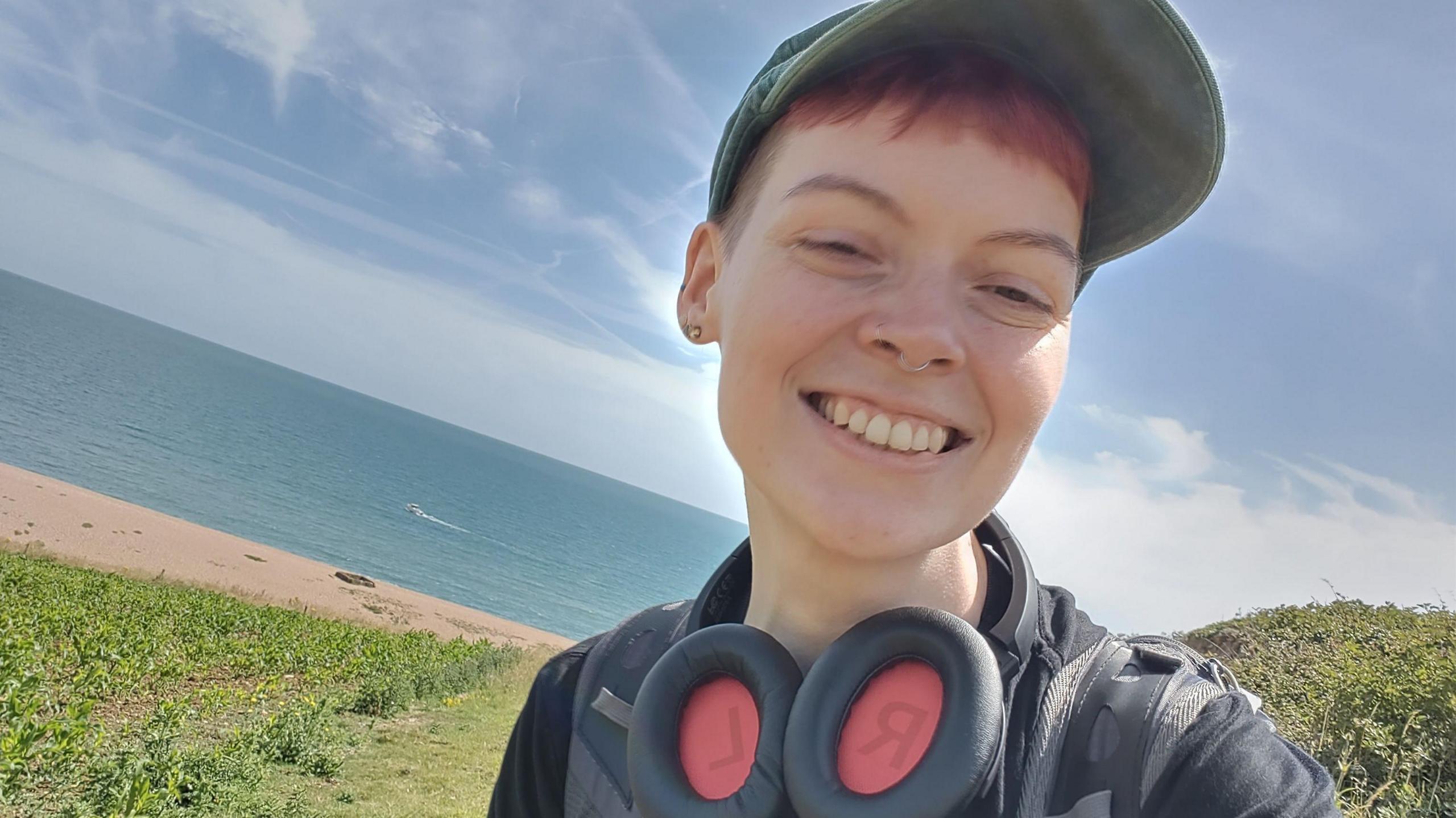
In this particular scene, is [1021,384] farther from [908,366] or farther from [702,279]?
[702,279]

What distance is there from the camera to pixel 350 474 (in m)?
101

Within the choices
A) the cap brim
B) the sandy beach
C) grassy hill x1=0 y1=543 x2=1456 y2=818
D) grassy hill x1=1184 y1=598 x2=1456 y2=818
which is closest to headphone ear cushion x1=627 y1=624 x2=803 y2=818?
the cap brim

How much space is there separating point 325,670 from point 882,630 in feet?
56.9

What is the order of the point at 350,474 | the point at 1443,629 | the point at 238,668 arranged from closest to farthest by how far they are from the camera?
the point at 1443,629 → the point at 238,668 → the point at 350,474

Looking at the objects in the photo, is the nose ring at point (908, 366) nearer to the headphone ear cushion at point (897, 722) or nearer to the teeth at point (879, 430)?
the teeth at point (879, 430)

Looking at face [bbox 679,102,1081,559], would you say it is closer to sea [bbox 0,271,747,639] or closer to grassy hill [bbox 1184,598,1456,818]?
grassy hill [bbox 1184,598,1456,818]

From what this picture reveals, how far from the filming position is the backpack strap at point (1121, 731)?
2.95ft

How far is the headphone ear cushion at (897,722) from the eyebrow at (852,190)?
0.51 meters

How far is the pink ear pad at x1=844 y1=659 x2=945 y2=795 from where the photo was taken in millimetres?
983

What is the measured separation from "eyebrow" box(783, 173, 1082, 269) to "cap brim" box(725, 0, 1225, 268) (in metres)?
0.17

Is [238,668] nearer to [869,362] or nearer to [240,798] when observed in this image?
[240,798]

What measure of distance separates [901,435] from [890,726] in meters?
0.36

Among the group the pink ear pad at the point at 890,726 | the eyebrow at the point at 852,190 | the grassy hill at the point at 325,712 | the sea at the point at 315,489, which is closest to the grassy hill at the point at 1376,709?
the grassy hill at the point at 325,712

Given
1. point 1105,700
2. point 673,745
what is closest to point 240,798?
point 673,745
